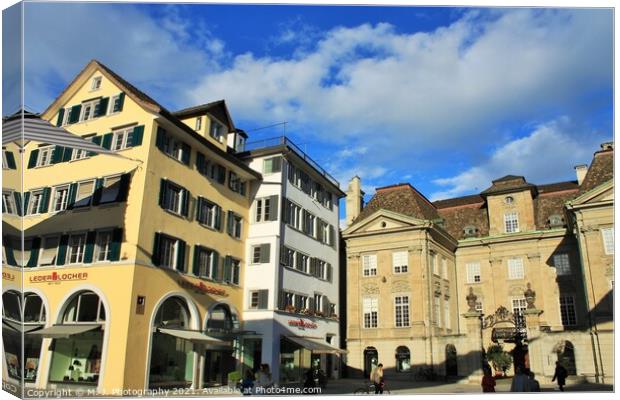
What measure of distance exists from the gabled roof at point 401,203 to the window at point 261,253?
14.9m

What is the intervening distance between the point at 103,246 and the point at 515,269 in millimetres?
34796

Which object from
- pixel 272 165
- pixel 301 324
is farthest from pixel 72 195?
pixel 301 324

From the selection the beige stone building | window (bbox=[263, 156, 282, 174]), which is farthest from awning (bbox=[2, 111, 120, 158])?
the beige stone building

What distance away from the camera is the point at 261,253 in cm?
3459

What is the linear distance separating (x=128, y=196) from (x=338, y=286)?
875 inches

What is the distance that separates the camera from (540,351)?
32938 millimetres

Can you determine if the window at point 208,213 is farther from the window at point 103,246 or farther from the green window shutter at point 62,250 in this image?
the green window shutter at point 62,250

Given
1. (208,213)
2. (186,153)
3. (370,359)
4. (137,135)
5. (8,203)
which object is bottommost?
(370,359)

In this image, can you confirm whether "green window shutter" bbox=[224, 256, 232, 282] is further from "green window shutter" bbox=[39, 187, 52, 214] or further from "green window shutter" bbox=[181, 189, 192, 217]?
"green window shutter" bbox=[39, 187, 52, 214]

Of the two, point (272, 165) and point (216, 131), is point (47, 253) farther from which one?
point (272, 165)

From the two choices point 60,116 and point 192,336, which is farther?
point 60,116

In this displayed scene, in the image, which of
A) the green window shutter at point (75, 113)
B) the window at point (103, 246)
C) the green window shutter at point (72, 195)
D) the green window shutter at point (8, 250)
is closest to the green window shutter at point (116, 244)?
the window at point (103, 246)

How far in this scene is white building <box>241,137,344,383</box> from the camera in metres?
33.6

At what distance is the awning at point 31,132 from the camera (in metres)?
19.9
